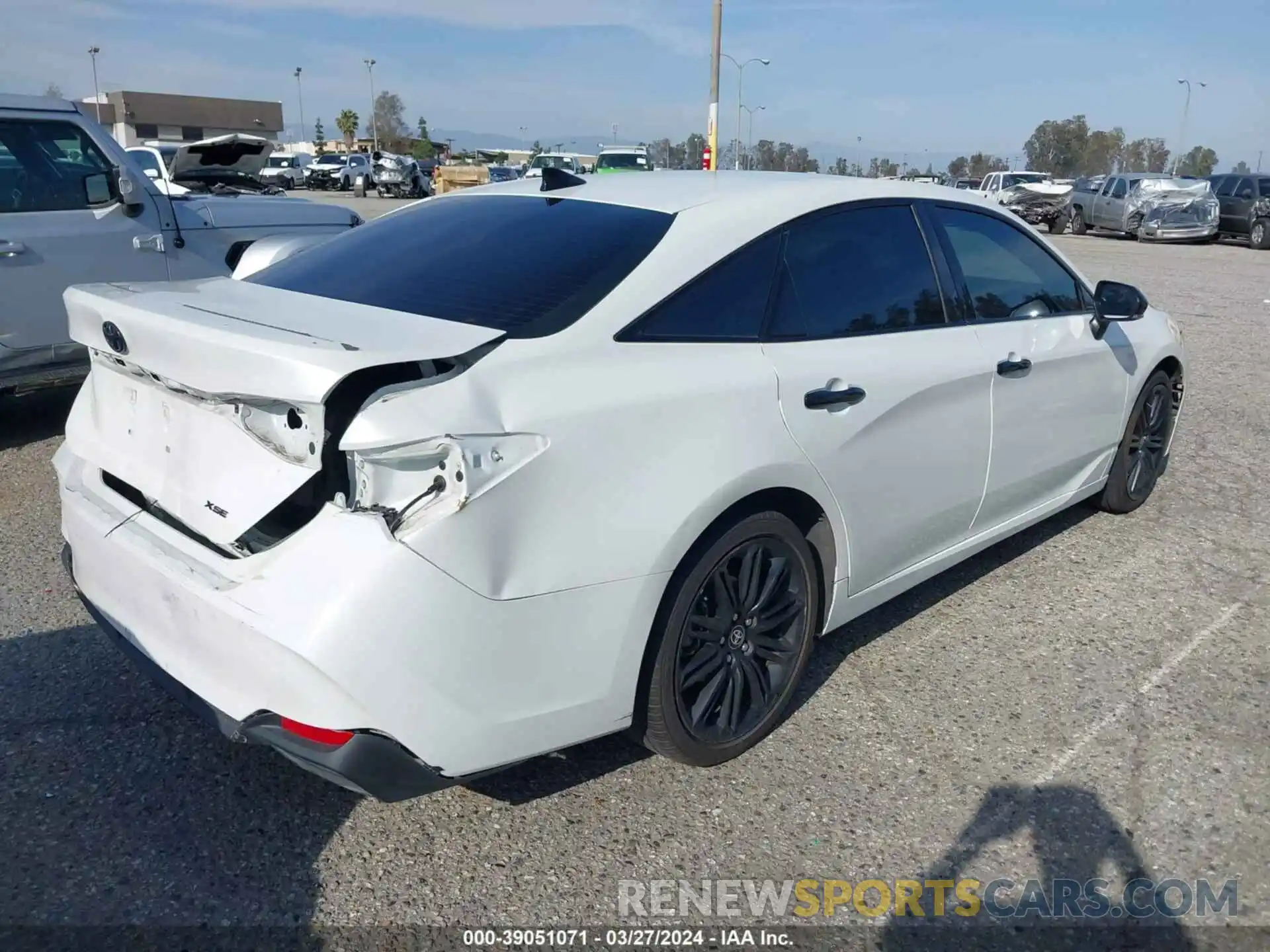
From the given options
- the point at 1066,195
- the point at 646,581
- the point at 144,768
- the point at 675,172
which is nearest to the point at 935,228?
the point at 675,172

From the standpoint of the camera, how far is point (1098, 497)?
204 inches

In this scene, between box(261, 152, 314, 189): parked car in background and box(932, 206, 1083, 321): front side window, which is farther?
box(261, 152, 314, 189): parked car in background

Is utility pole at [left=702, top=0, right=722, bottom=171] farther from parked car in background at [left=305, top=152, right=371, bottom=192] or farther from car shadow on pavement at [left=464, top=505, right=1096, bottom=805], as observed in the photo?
car shadow on pavement at [left=464, top=505, right=1096, bottom=805]

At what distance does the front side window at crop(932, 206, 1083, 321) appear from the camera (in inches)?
151

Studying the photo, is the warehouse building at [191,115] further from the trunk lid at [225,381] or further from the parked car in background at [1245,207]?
the trunk lid at [225,381]

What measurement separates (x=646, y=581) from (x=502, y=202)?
1.56 metres

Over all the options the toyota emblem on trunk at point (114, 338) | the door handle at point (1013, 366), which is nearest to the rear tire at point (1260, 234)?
the door handle at point (1013, 366)

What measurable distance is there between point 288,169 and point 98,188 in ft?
135

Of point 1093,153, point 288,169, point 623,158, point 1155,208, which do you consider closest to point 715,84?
point 623,158

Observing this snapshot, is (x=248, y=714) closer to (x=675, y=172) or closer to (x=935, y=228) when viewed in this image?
(x=675, y=172)

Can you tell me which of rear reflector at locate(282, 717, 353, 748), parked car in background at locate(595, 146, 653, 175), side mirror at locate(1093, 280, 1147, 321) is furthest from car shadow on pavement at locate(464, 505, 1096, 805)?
parked car in background at locate(595, 146, 653, 175)

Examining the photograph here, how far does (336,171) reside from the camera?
150 ft

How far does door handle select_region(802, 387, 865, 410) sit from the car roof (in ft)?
2.00

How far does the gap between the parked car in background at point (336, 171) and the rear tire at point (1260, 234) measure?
3095 centimetres
